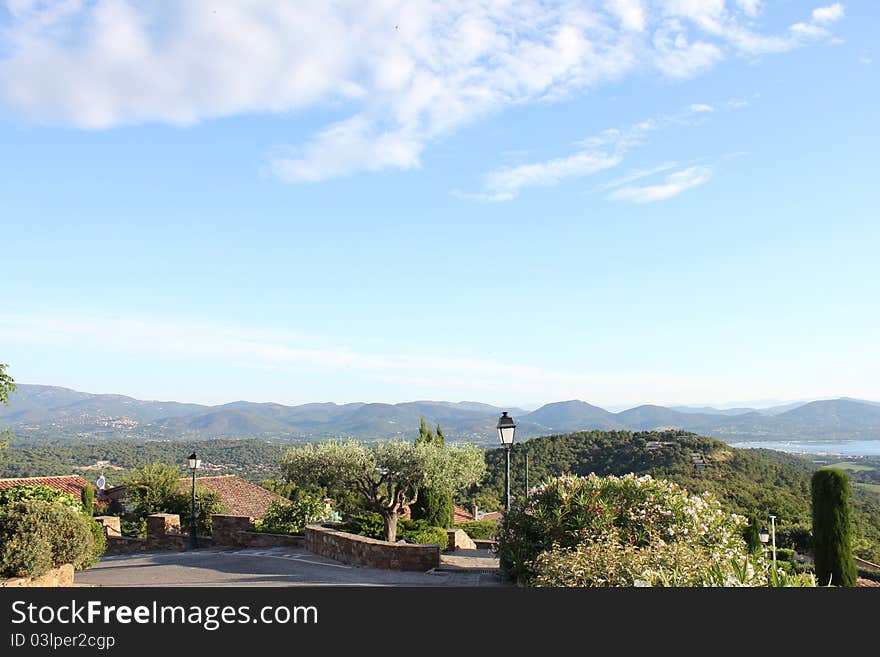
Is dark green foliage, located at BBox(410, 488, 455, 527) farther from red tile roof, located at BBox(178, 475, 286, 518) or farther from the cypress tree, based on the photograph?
red tile roof, located at BBox(178, 475, 286, 518)

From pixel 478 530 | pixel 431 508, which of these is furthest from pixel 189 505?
pixel 431 508

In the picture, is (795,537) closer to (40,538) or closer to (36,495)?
(36,495)

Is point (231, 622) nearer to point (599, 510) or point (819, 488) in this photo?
point (599, 510)

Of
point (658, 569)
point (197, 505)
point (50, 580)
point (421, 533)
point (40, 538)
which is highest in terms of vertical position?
point (658, 569)

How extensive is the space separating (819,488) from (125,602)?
13012 millimetres

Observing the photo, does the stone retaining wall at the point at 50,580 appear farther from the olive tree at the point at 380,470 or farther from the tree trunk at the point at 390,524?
the tree trunk at the point at 390,524

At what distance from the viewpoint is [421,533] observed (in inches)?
707

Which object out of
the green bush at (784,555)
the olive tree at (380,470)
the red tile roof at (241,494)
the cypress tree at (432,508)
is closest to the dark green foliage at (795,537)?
the green bush at (784,555)

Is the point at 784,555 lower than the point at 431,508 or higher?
lower

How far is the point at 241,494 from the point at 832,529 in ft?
117

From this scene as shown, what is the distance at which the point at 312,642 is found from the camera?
5531mm

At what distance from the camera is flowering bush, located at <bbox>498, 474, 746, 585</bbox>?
10039mm

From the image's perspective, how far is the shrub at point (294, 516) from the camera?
18297 millimetres

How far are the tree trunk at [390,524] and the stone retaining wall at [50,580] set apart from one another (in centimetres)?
850
